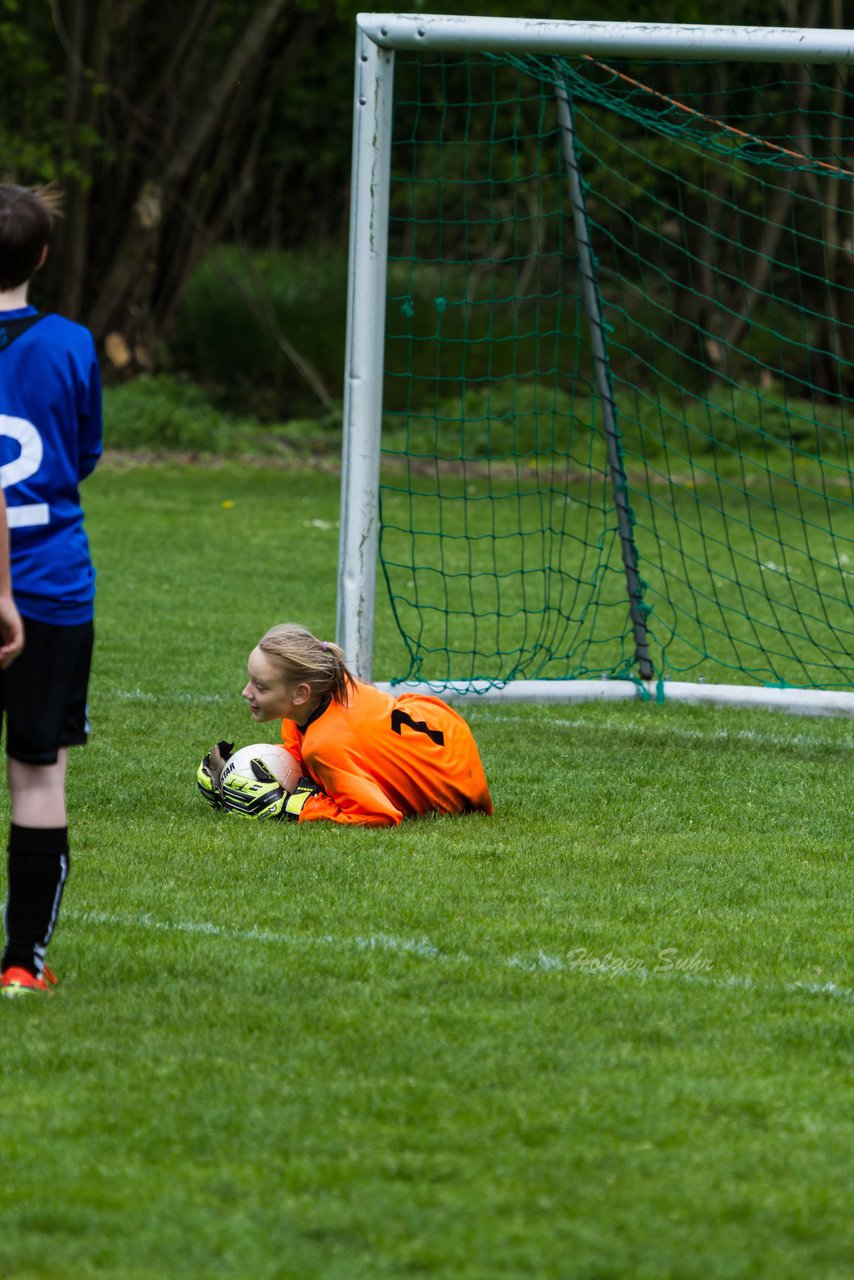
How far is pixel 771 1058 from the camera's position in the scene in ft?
10.6

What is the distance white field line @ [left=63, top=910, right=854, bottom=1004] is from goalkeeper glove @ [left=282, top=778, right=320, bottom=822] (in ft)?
3.58

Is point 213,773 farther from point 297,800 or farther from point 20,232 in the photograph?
point 20,232

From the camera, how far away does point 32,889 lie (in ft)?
11.0

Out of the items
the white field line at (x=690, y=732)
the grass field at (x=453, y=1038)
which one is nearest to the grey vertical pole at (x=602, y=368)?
the white field line at (x=690, y=732)

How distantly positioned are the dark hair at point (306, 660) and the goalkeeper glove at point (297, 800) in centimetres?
31

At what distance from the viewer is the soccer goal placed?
640 cm

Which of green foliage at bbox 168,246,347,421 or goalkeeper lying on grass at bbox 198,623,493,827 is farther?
green foliage at bbox 168,246,347,421

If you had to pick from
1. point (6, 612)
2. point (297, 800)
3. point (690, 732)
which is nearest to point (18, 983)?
point (6, 612)


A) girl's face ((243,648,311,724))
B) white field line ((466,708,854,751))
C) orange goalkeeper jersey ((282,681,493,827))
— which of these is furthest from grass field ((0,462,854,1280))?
white field line ((466,708,854,751))

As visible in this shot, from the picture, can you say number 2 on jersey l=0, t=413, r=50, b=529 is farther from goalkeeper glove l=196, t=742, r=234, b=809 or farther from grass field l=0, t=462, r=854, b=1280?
goalkeeper glove l=196, t=742, r=234, b=809

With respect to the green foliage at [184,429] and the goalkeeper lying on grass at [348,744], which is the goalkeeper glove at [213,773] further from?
the green foliage at [184,429]

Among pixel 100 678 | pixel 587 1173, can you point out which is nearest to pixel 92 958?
pixel 587 1173

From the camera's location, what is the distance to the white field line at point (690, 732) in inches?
261

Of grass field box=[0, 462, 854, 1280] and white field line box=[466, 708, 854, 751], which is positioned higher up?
grass field box=[0, 462, 854, 1280]
